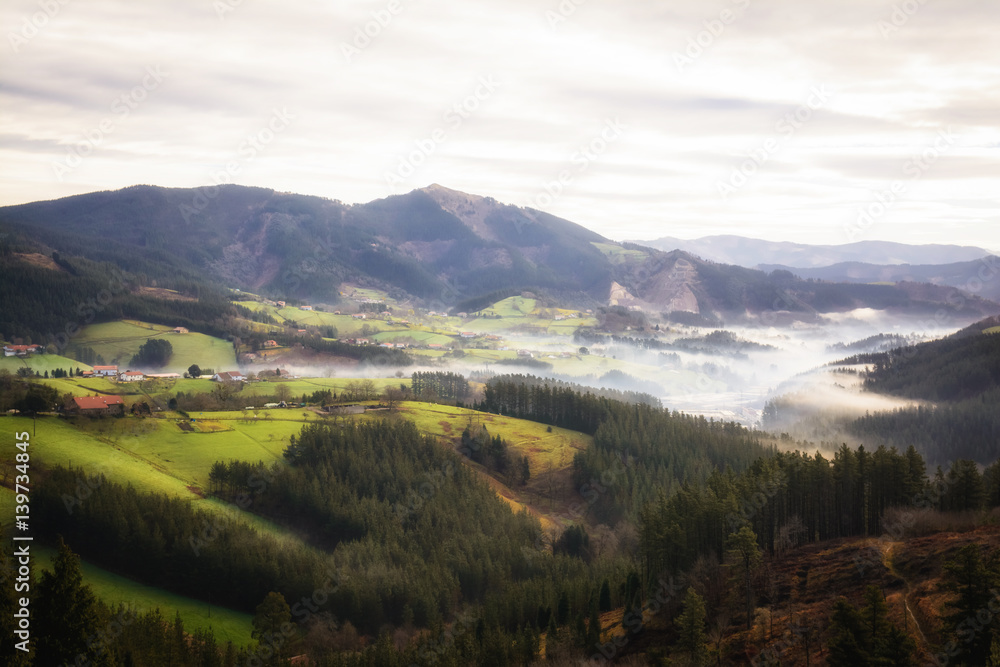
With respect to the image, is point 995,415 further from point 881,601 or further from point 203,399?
point 203,399

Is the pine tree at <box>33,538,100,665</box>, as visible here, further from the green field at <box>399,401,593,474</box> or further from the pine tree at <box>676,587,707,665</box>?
the green field at <box>399,401,593,474</box>

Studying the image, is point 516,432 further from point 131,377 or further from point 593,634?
point 131,377

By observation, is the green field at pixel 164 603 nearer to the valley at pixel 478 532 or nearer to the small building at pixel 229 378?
the valley at pixel 478 532

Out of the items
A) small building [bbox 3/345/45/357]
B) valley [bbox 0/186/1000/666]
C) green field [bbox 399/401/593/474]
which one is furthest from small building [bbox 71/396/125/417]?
small building [bbox 3/345/45/357]

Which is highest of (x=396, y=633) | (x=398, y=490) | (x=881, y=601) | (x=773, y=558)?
(x=881, y=601)

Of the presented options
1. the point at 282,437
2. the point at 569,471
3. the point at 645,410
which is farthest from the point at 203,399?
the point at 645,410

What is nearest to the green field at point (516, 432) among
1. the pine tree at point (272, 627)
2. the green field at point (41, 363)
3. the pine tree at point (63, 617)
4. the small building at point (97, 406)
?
the small building at point (97, 406)
